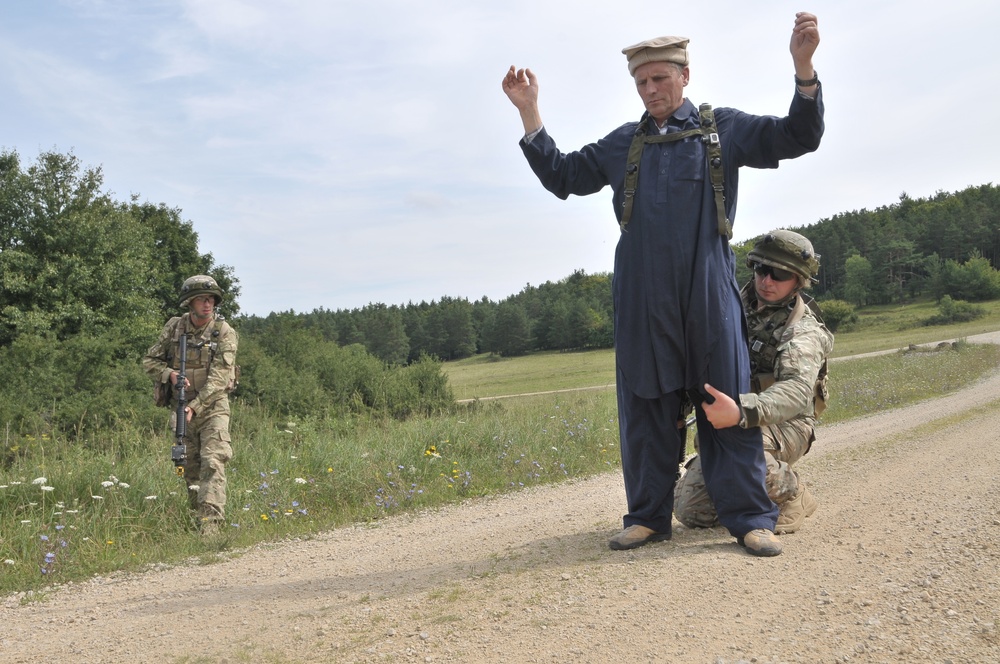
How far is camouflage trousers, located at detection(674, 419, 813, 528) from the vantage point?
4.86 meters

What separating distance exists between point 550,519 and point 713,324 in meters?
2.51

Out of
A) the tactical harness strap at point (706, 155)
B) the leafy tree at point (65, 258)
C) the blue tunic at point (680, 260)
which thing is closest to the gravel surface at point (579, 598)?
the blue tunic at point (680, 260)

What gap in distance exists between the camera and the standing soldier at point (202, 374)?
721cm

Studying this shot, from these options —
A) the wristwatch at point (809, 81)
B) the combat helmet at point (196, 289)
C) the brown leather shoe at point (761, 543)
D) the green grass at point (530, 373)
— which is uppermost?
the wristwatch at point (809, 81)

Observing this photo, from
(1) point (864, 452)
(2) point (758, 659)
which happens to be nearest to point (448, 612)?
(2) point (758, 659)

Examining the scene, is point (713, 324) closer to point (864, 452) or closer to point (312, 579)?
point (312, 579)

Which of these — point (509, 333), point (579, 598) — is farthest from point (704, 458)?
point (509, 333)

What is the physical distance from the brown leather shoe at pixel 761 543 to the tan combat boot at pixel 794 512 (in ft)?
1.49

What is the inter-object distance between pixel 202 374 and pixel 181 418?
1.70ft

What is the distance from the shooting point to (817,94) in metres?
3.94

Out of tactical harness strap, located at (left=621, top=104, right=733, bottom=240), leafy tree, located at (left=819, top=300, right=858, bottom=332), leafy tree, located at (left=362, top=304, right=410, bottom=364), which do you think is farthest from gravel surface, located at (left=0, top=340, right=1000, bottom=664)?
leafy tree, located at (left=819, top=300, right=858, bottom=332)

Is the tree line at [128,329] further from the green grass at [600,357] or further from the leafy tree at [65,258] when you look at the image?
the green grass at [600,357]

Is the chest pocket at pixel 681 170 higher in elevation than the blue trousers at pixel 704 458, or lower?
higher

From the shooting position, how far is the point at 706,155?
4.33 meters
